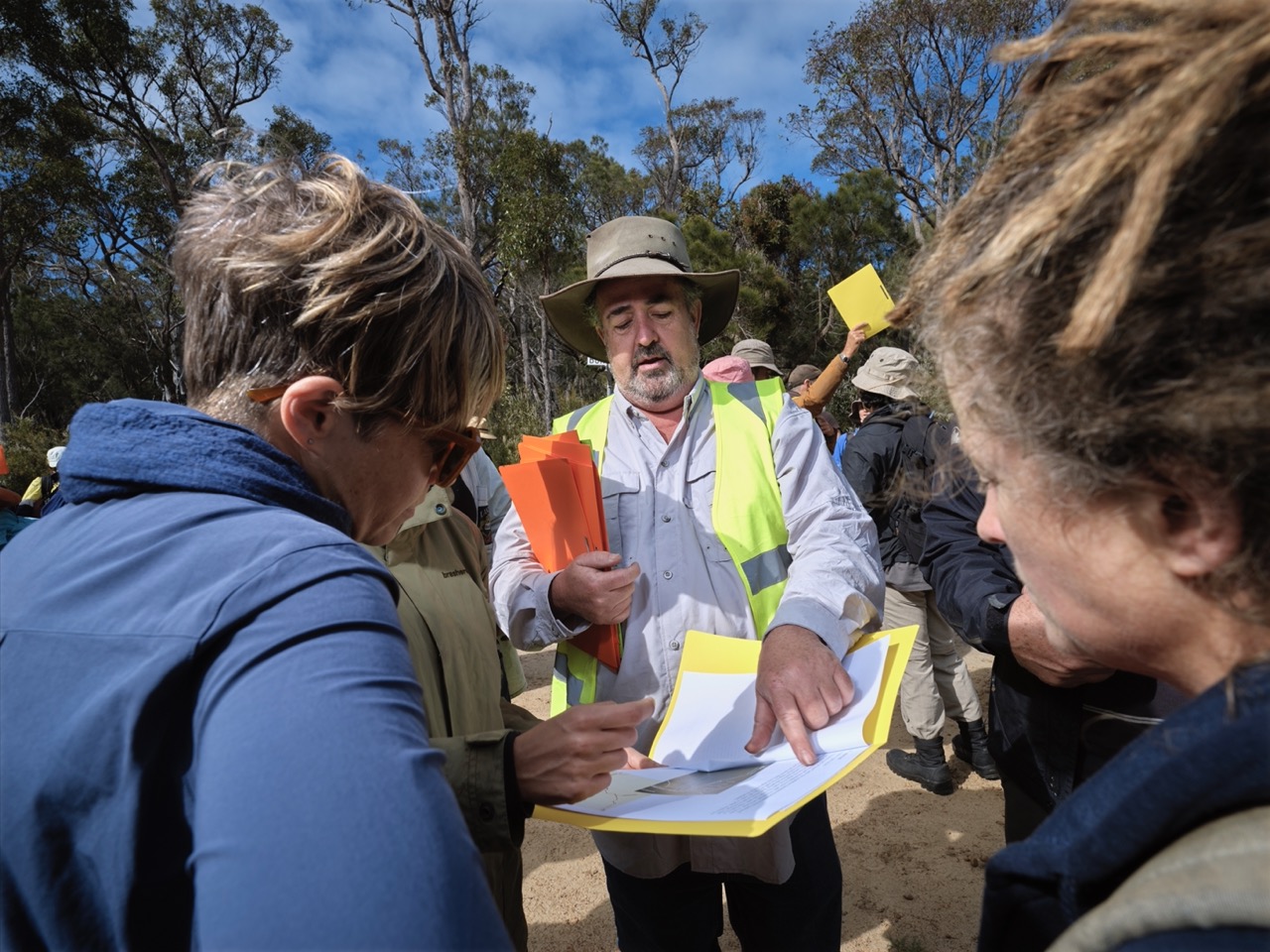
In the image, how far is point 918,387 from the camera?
3.57 feet

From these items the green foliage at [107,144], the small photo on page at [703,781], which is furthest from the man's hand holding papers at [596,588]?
the green foliage at [107,144]

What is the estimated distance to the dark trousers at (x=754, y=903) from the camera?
1837mm

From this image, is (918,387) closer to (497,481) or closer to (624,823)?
(624,823)

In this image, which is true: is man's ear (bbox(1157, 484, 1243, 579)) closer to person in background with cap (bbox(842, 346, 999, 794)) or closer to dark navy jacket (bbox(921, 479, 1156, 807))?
dark navy jacket (bbox(921, 479, 1156, 807))

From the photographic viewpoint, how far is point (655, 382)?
2.19 meters

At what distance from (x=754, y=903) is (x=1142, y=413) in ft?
5.70

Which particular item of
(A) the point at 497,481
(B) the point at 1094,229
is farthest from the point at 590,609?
(A) the point at 497,481

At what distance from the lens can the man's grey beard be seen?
7.18ft

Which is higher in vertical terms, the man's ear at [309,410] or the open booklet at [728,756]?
the man's ear at [309,410]

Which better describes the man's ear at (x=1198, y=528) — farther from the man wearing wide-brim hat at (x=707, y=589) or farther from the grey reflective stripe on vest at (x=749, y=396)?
the grey reflective stripe on vest at (x=749, y=396)

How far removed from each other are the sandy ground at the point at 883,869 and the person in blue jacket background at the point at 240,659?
105 inches

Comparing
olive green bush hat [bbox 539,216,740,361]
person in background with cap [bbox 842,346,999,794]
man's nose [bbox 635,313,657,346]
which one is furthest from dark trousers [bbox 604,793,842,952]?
person in background with cap [bbox 842,346,999,794]

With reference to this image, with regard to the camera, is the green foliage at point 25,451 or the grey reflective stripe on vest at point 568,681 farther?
the green foliage at point 25,451

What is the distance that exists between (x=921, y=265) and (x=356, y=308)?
0.73 metres
